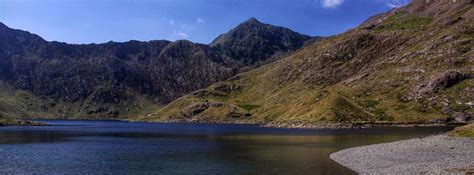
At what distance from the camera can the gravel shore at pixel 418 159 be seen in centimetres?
6529

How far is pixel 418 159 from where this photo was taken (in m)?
81.1

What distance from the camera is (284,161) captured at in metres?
87.1

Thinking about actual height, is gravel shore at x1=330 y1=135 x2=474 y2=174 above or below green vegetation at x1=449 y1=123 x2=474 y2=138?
below

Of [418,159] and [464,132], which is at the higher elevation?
[464,132]

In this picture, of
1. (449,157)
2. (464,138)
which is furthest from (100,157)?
(464,138)

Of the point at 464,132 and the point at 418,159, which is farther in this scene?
the point at 464,132

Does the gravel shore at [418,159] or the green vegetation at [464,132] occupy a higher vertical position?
the green vegetation at [464,132]

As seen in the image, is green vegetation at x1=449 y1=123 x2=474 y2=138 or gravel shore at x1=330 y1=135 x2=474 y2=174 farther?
green vegetation at x1=449 y1=123 x2=474 y2=138

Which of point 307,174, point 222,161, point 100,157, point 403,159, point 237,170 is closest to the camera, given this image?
point 307,174

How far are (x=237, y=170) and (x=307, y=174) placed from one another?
43.8 feet

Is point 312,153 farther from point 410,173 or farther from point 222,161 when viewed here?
point 410,173

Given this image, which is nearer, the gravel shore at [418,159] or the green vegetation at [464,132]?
the gravel shore at [418,159]

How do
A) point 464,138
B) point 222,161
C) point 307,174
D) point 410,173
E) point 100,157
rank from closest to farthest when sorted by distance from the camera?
point 410,173, point 307,174, point 222,161, point 100,157, point 464,138

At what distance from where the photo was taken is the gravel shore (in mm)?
65294
